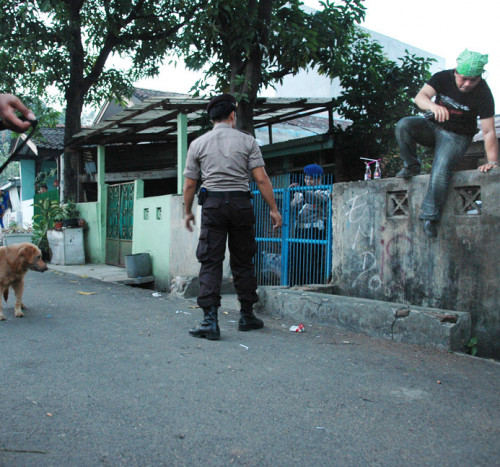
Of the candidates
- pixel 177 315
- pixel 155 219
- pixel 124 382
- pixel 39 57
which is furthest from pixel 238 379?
pixel 39 57

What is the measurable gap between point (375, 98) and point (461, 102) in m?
6.92

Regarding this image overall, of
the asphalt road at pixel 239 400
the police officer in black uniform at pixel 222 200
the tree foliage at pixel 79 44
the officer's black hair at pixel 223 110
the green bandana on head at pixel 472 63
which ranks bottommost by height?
the asphalt road at pixel 239 400

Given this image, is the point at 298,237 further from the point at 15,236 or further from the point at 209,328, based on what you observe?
the point at 15,236

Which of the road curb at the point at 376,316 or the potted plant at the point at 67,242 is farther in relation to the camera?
the potted plant at the point at 67,242

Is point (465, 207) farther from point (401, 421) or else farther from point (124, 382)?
point (124, 382)

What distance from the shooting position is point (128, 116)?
935 centimetres

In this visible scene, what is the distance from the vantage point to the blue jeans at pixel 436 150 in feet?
14.0

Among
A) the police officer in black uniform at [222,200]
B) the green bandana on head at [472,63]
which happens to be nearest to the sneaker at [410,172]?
the green bandana on head at [472,63]

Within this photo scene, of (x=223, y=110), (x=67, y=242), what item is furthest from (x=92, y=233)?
(x=223, y=110)

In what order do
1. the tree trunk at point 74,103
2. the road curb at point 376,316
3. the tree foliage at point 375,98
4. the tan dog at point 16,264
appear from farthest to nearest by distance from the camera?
1. the tree trunk at point 74,103
2. the tree foliage at point 375,98
3. the tan dog at point 16,264
4. the road curb at point 376,316

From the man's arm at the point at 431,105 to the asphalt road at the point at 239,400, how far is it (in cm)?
190

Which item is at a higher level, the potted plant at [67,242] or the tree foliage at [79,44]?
the tree foliage at [79,44]

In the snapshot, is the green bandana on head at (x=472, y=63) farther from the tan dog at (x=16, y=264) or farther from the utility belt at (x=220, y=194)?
the tan dog at (x=16, y=264)

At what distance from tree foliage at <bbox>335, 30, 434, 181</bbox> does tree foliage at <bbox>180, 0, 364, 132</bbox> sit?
5.46 ft
